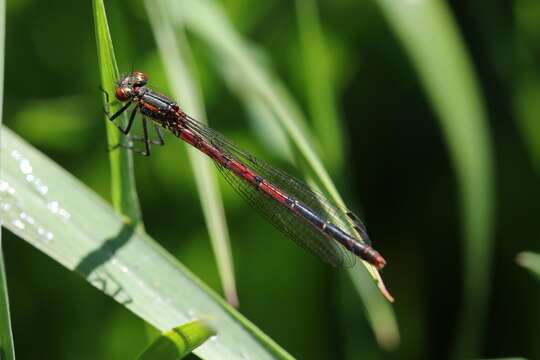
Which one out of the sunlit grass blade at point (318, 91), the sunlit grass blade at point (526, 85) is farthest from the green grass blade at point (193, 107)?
the sunlit grass blade at point (526, 85)

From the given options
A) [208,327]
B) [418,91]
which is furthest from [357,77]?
[208,327]

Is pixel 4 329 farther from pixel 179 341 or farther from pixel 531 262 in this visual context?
pixel 531 262

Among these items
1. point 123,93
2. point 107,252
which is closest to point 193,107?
point 123,93

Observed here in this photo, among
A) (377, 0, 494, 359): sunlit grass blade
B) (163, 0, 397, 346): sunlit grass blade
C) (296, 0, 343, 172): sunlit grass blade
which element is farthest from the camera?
(296, 0, 343, 172): sunlit grass blade

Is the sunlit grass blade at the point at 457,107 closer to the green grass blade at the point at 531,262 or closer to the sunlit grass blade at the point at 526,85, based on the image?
the sunlit grass blade at the point at 526,85

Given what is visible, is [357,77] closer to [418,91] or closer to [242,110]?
[418,91]

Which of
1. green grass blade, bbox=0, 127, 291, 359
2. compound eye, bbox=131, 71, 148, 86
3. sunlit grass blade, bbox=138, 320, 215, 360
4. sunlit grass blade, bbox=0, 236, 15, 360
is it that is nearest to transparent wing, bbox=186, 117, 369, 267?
compound eye, bbox=131, 71, 148, 86

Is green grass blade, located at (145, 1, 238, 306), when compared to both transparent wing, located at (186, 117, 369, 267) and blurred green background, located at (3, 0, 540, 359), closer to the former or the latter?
transparent wing, located at (186, 117, 369, 267)
